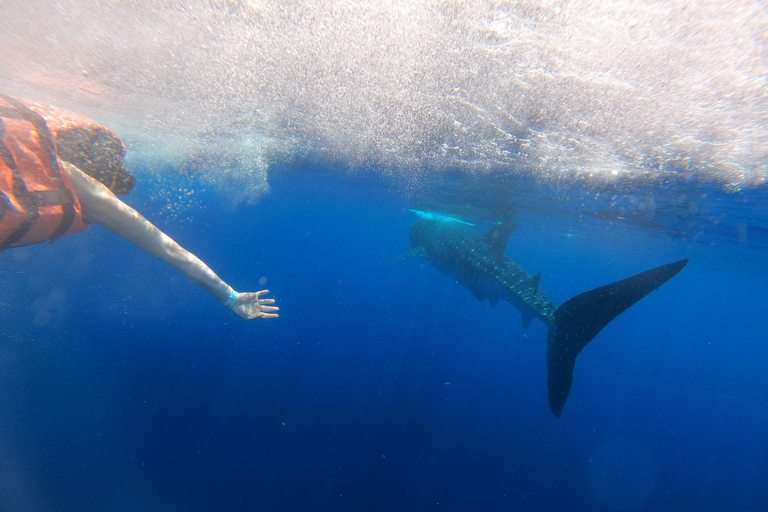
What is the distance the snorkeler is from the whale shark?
18.4ft

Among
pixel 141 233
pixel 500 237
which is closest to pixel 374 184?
pixel 500 237

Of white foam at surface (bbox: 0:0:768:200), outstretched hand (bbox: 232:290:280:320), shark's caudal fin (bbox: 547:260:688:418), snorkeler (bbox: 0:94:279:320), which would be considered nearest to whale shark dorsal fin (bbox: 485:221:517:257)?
white foam at surface (bbox: 0:0:768:200)

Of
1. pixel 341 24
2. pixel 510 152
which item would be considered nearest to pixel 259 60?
pixel 341 24

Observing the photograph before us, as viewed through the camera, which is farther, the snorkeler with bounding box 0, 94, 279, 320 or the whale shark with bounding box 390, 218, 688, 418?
the whale shark with bounding box 390, 218, 688, 418

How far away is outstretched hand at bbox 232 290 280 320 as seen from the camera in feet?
11.8

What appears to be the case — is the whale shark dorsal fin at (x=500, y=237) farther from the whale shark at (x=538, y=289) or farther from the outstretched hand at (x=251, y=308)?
the outstretched hand at (x=251, y=308)

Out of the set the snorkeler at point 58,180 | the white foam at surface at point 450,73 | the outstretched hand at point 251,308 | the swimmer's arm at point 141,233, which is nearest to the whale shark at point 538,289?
the white foam at surface at point 450,73

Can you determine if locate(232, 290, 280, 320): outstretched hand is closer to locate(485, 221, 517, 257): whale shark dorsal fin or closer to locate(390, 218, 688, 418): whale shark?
locate(390, 218, 688, 418): whale shark

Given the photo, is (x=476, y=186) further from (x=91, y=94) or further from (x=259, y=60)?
(x=91, y=94)

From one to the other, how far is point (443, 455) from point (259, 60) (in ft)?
50.4

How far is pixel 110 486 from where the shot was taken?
10695 millimetres

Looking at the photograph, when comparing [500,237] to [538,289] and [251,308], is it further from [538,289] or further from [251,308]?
[251,308]

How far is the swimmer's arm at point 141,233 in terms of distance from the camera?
2.70 meters

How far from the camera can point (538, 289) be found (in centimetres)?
800
